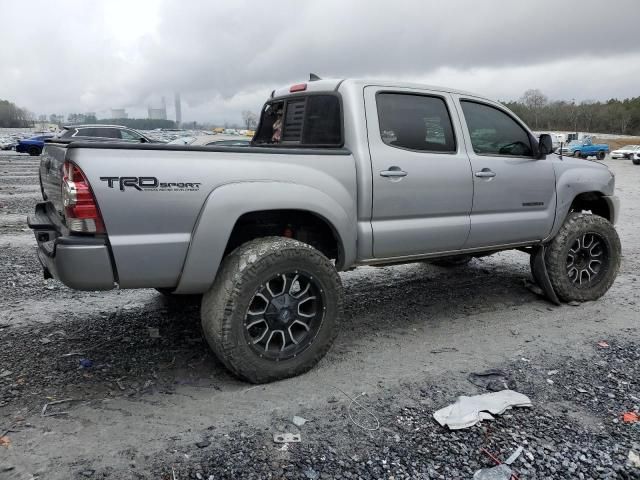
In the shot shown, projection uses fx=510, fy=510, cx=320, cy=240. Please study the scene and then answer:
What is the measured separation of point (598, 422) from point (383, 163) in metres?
2.13

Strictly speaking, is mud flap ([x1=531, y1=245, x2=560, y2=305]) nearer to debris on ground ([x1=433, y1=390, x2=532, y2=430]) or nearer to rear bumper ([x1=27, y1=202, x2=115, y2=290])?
debris on ground ([x1=433, y1=390, x2=532, y2=430])

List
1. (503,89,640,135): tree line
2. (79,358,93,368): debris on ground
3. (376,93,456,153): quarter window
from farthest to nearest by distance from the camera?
1. (503,89,640,135): tree line
2. (376,93,456,153): quarter window
3. (79,358,93,368): debris on ground

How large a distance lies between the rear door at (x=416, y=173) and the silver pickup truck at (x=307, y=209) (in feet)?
0.04

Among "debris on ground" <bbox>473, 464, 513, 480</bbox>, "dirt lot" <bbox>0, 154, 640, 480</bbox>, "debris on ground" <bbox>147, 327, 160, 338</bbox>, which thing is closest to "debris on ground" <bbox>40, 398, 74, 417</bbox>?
"dirt lot" <bbox>0, 154, 640, 480</bbox>

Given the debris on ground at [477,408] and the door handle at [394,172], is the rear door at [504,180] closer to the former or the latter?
the door handle at [394,172]

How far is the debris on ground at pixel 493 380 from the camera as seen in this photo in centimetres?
336

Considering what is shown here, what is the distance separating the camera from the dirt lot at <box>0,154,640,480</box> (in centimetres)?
257

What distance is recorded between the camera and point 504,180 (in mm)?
4438

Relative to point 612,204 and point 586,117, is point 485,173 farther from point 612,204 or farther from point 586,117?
point 586,117

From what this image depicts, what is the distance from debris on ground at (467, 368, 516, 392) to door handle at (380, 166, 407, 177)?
4.95 feet

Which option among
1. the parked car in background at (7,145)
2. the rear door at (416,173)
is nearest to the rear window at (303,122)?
the rear door at (416,173)

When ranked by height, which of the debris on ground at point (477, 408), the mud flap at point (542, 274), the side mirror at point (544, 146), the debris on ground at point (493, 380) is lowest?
the debris on ground at point (493, 380)

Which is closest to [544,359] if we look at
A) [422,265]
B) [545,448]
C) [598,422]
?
[598,422]

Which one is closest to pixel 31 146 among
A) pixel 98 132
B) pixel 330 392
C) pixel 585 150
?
pixel 98 132
